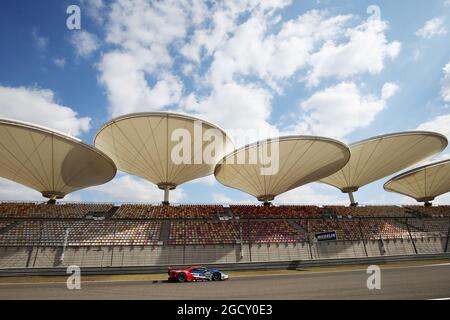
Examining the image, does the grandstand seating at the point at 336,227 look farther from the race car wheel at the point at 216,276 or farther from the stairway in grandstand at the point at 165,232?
the race car wheel at the point at 216,276

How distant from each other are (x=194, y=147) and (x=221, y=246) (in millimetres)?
12177

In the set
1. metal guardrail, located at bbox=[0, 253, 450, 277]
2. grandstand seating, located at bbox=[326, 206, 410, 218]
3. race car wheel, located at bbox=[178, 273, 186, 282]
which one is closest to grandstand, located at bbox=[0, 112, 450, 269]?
grandstand seating, located at bbox=[326, 206, 410, 218]

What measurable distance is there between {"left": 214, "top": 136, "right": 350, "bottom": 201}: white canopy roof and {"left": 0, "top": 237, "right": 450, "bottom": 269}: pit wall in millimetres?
10282

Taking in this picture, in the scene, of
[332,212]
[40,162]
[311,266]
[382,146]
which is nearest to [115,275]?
[311,266]

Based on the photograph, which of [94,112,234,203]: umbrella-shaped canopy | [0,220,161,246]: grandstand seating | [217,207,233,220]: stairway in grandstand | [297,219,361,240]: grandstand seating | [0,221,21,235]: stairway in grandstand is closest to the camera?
[0,220,161,246]: grandstand seating

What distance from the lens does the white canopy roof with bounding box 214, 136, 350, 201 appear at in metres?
29.0

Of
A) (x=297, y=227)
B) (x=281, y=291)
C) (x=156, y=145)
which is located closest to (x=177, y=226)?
(x=156, y=145)

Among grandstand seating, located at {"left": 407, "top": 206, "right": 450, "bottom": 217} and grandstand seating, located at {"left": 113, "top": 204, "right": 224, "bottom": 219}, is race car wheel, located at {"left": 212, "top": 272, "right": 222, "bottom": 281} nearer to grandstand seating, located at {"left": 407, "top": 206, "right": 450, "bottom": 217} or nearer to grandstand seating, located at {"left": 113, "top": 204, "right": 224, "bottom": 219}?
grandstand seating, located at {"left": 113, "top": 204, "right": 224, "bottom": 219}

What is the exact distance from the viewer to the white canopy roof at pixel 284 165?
29038mm

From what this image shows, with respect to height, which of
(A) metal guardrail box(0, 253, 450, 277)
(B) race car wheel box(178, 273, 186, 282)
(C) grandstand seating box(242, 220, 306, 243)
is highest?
(C) grandstand seating box(242, 220, 306, 243)

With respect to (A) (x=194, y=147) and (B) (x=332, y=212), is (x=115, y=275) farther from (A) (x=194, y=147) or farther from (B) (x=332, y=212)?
(B) (x=332, y=212)

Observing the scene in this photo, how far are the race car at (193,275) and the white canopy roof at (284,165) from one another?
17765mm

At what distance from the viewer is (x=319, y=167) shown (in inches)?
1292

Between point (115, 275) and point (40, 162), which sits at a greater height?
point (40, 162)
